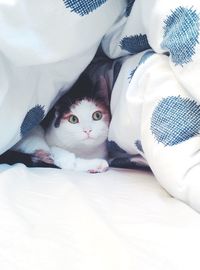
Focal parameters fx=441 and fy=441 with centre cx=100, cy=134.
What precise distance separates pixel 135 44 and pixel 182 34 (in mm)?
148

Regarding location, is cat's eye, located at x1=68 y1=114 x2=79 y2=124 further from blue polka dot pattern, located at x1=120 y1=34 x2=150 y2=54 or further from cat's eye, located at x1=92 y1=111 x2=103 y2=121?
blue polka dot pattern, located at x1=120 y1=34 x2=150 y2=54

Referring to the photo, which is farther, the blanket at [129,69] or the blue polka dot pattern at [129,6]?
the blue polka dot pattern at [129,6]

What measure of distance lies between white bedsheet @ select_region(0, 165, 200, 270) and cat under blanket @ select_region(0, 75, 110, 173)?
92 millimetres

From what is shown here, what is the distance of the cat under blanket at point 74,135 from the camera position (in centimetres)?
77

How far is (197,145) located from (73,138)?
0.28 metres

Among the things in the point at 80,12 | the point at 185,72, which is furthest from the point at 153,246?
the point at 80,12

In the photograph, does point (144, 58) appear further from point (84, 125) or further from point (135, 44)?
point (84, 125)

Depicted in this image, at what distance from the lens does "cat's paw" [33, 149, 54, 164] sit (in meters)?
0.77

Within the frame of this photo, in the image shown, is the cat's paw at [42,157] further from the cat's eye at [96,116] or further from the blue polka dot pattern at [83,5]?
the blue polka dot pattern at [83,5]

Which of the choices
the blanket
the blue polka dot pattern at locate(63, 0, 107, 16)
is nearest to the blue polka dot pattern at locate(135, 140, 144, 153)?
the blanket

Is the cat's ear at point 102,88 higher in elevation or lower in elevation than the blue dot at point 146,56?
lower

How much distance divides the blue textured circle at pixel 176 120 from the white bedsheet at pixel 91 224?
0.27ft

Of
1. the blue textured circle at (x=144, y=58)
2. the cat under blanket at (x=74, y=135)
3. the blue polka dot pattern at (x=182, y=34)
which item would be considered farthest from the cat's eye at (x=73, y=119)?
the blue polka dot pattern at (x=182, y=34)

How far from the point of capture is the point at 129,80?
71cm
